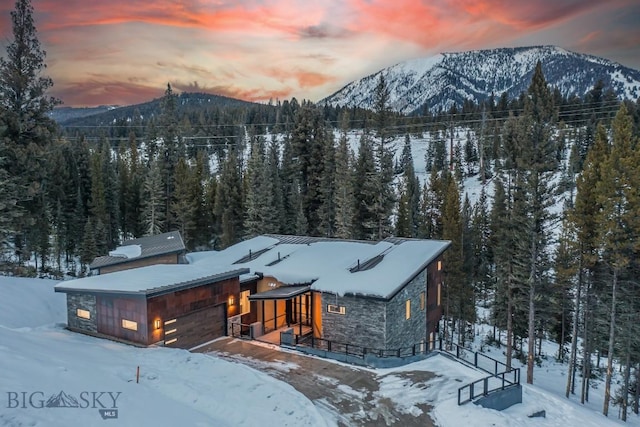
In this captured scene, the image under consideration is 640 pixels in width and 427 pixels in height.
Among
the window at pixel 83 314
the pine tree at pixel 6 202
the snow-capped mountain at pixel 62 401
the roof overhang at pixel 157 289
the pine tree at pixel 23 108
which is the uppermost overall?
the pine tree at pixel 23 108

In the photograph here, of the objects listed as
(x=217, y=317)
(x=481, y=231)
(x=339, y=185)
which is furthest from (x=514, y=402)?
(x=481, y=231)

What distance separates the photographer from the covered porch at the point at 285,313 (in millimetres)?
21734

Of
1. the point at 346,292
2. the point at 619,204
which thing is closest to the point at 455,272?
the point at 619,204

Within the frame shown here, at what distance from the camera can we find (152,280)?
18469 millimetres

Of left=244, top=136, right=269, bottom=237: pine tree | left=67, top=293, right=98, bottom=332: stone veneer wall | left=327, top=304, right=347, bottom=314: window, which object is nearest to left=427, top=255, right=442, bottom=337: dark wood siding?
left=327, top=304, right=347, bottom=314: window

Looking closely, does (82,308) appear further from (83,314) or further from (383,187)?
(383,187)

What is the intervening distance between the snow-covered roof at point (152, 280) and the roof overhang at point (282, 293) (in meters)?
1.47

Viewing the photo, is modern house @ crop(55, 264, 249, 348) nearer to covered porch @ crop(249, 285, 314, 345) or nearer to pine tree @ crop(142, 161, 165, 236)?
covered porch @ crop(249, 285, 314, 345)

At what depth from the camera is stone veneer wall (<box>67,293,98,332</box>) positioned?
1877cm

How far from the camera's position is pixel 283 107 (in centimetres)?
13275

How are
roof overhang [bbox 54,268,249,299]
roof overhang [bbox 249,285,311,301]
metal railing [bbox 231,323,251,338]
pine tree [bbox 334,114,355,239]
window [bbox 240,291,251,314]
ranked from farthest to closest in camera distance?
pine tree [bbox 334,114,355,239] < window [bbox 240,291,251,314] < metal railing [bbox 231,323,251,338] < roof overhang [bbox 249,285,311,301] < roof overhang [bbox 54,268,249,299]

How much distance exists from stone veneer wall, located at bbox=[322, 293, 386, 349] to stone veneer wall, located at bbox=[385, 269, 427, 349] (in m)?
0.43

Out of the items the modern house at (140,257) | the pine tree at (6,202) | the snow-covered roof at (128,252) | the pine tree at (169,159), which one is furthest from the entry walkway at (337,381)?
the pine tree at (169,159)

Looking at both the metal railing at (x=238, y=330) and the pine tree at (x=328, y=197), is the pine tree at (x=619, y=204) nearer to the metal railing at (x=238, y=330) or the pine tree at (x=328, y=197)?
the metal railing at (x=238, y=330)
